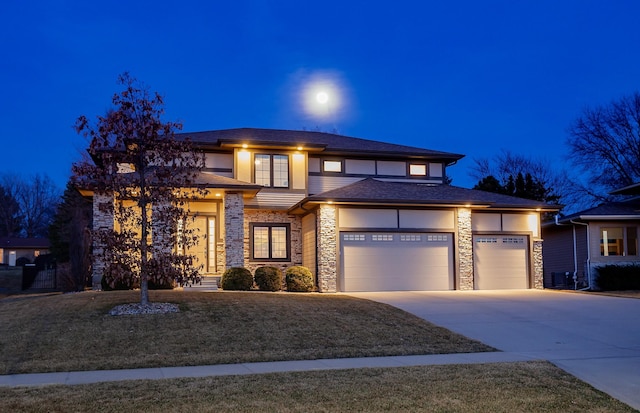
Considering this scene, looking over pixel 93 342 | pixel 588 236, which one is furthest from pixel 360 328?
pixel 588 236

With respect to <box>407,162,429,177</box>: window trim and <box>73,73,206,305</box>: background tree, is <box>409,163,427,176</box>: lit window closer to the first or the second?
<box>407,162,429,177</box>: window trim

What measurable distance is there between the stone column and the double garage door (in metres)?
3.77

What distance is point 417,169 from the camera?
27.3 meters

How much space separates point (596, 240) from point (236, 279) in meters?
16.2

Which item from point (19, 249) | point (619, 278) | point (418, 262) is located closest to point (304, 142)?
point (418, 262)

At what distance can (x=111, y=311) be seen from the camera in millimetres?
14430

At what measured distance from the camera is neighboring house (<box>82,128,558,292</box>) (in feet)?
72.8

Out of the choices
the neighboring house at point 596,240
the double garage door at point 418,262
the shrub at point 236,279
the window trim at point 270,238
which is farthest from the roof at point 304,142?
the neighboring house at point 596,240

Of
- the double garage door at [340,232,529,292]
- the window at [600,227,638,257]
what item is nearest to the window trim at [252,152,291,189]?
the double garage door at [340,232,529,292]

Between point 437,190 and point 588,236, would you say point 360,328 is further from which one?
point 588,236

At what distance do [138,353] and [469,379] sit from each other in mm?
5989

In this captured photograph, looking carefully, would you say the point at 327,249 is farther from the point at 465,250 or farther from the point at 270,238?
the point at 465,250

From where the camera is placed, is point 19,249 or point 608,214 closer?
point 608,214

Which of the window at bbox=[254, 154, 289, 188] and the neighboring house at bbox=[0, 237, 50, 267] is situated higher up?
the window at bbox=[254, 154, 289, 188]
